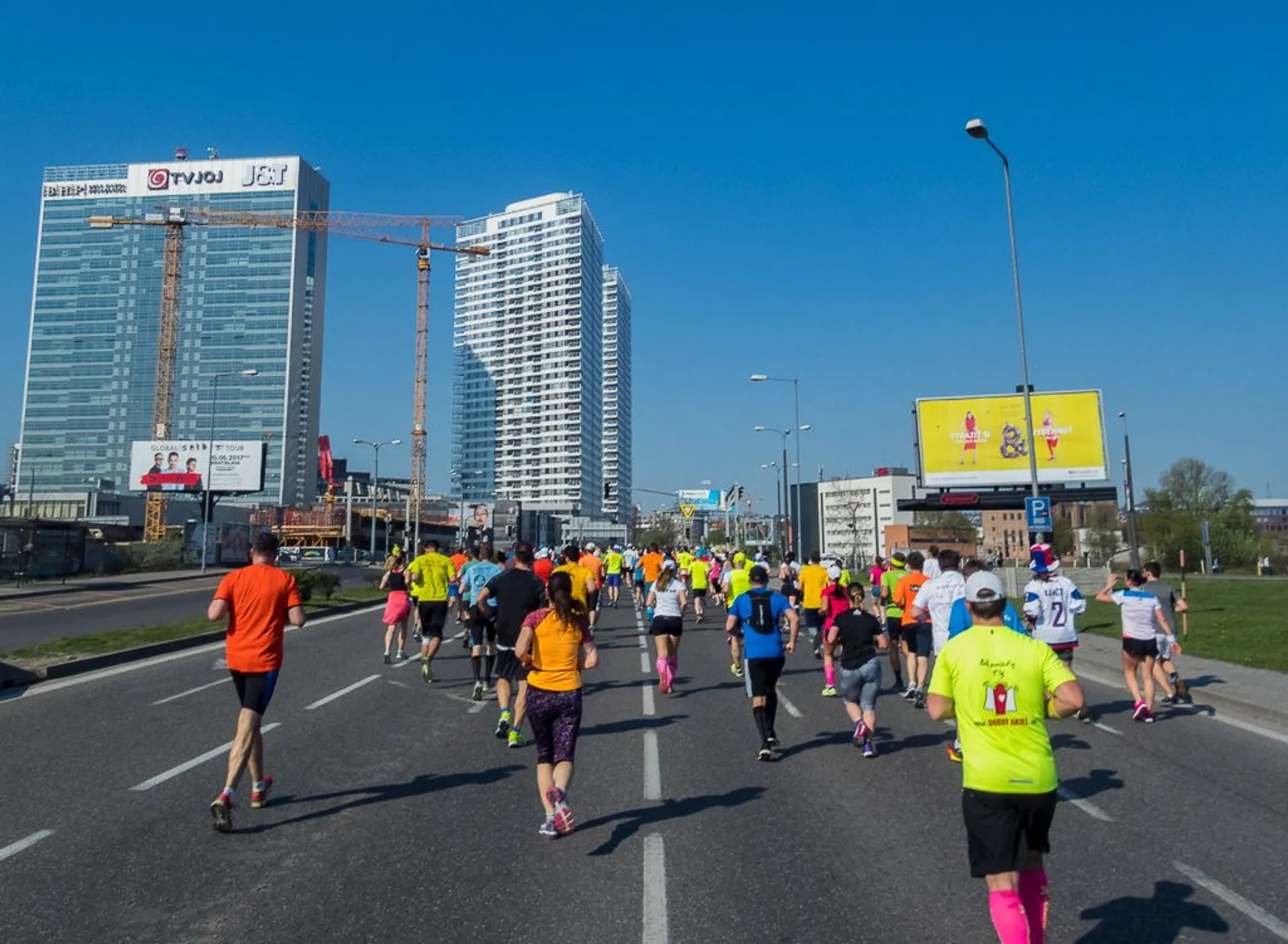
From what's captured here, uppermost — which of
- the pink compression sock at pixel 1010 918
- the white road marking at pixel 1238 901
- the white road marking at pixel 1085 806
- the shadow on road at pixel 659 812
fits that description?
the pink compression sock at pixel 1010 918

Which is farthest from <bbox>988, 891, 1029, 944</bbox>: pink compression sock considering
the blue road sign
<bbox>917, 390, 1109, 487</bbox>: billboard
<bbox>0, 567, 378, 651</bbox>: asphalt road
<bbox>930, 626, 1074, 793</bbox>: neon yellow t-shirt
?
<bbox>917, 390, 1109, 487</bbox>: billboard

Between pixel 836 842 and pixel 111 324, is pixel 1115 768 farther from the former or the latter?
pixel 111 324

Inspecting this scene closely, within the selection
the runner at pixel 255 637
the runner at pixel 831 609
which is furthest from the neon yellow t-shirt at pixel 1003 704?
the runner at pixel 831 609

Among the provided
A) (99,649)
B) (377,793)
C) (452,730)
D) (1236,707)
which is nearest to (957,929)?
(377,793)

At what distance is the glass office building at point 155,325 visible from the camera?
157500 mm

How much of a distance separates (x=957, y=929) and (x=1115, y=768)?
4531 millimetres

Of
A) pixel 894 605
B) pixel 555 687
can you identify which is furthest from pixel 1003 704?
pixel 894 605

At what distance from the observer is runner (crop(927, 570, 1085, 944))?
3957 millimetres

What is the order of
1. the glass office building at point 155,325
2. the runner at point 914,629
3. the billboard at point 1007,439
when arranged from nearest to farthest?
the runner at point 914,629 → the billboard at point 1007,439 → the glass office building at point 155,325

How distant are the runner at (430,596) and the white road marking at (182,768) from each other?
4.17 meters

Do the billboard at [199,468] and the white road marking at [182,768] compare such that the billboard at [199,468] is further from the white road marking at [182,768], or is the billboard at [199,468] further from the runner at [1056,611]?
the runner at [1056,611]

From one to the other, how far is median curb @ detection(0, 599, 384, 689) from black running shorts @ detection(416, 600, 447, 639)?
5.11 m

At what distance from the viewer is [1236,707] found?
37.6 feet

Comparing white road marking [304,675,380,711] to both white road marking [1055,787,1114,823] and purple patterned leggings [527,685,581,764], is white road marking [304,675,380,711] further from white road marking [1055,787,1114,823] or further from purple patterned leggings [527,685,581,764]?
white road marking [1055,787,1114,823]
